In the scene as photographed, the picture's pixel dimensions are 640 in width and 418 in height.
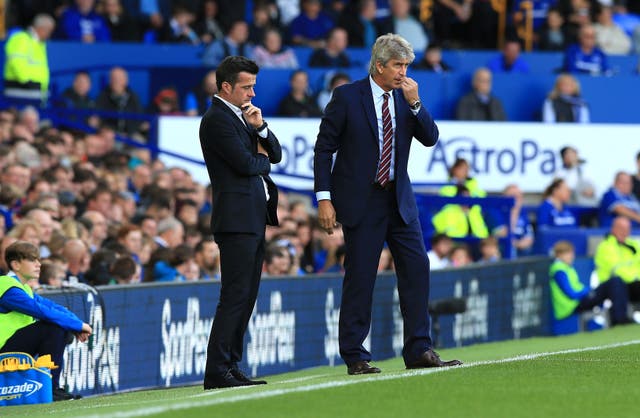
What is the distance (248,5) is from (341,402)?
1807 cm

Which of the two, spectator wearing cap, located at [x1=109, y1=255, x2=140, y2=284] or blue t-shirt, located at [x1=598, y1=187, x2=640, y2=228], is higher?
blue t-shirt, located at [x1=598, y1=187, x2=640, y2=228]

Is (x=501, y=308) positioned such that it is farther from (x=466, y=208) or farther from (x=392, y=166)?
(x=392, y=166)

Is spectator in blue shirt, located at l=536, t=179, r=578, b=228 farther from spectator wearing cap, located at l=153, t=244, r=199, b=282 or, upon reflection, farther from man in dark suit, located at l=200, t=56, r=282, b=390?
man in dark suit, located at l=200, t=56, r=282, b=390

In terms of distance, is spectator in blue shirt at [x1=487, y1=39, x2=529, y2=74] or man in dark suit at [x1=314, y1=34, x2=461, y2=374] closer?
man in dark suit at [x1=314, y1=34, x2=461, y2=374]

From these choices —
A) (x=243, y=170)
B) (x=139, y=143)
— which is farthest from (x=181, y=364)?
(x=139, y=143)

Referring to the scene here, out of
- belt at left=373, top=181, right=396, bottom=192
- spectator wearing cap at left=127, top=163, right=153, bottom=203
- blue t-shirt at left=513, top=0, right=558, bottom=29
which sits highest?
blue t-shirt at left=513, top=0, right=558, bottom=29

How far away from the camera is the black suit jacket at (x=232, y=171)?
9.55 metres

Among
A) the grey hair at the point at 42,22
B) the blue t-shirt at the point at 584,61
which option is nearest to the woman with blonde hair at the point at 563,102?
the blue t-shirt at the point at 584,61

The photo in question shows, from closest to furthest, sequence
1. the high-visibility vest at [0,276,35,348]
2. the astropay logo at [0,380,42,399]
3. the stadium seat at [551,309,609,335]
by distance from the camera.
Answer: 1. the astropay logo at [0,380,42,399]
2. the high-visibility vest at [0,276,35,348]
3. the stadium seat at [551,309,609,335]

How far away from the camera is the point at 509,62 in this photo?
76.6 feet

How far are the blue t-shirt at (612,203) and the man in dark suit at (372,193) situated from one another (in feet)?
38.7

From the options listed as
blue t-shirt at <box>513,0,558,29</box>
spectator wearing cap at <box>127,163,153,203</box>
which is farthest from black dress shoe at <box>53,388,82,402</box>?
blue t-shirt at <box>513,0,558,29</box>

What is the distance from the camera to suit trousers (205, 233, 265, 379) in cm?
962

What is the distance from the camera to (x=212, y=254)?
15.1 metres
